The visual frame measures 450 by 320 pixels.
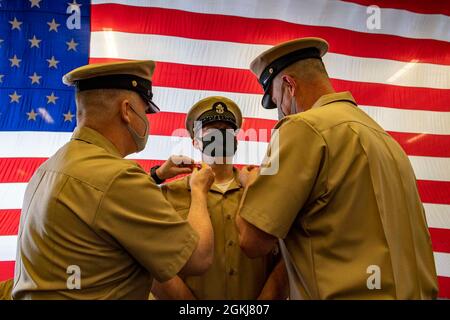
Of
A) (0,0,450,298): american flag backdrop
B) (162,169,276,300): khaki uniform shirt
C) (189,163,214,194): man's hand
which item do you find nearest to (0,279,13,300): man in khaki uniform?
(162,169,276,300): khaki uniform shirt

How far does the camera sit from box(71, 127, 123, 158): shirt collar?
45.3 inches

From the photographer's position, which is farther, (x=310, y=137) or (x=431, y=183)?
(x=431, y=183)

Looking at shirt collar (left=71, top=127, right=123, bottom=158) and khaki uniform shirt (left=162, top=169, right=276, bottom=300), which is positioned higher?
shirt collar (left=71, top=127, right=123, bottom=158)

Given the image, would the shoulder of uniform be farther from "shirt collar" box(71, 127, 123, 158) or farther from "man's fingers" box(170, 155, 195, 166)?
"shirt collar" box(71, 127, 123, 158)

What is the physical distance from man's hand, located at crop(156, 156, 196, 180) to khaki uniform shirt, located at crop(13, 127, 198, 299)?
22.3 inches

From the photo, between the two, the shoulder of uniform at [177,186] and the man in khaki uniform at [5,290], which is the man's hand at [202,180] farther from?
the man in khaki uniform at [5,290]

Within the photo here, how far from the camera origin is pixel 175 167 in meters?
1.62

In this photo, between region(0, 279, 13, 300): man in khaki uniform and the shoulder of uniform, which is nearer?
region(0, 279, 13, 300): man in khaki uniform

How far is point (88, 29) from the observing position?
2.64m

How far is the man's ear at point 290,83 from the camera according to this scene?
4.07ft

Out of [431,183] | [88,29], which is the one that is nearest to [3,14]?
[88,29]

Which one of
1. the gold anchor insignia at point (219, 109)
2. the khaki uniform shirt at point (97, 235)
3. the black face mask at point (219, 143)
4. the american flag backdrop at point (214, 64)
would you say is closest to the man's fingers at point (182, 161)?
the black face mask at point (219, 143)

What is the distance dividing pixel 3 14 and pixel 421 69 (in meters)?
3.30

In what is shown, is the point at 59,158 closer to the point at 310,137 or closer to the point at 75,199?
the point at 75,199
